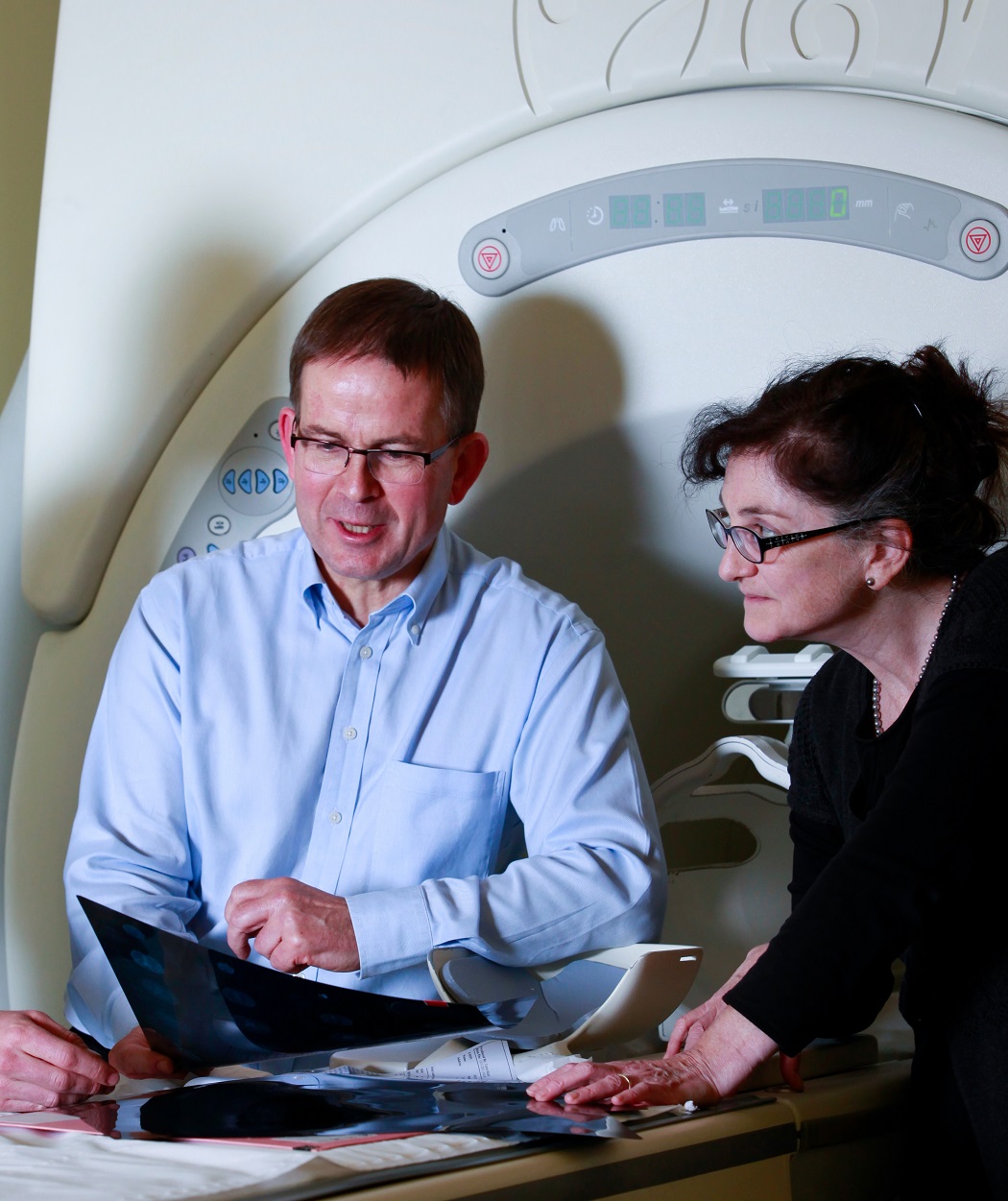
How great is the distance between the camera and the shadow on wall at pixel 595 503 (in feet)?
4.82

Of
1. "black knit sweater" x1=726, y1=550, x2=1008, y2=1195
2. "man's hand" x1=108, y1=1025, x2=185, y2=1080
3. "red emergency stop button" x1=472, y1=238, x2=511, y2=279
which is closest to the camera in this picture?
"black knit sweater" x1=726, y1=550, x2=1008, y2=1195

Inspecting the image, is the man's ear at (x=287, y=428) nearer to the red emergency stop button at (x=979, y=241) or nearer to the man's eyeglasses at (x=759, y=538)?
the man's eyeglasses at (x=759, y=538)

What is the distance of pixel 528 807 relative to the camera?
1.32m

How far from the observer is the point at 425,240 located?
147cm

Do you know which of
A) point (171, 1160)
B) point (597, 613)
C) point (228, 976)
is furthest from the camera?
point (597, 613)

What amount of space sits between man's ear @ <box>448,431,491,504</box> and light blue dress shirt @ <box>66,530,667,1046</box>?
7cm

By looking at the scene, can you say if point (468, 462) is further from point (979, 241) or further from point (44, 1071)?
point (44, 1071)

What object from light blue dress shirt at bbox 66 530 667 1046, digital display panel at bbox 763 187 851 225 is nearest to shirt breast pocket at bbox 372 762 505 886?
light blue dress shirt at bbox 66 530 667 1046

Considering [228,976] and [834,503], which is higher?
[834,503]

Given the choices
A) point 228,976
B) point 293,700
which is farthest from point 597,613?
point 228,976

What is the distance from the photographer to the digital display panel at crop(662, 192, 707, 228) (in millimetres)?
1436

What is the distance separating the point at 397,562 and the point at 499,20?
631 millimetres

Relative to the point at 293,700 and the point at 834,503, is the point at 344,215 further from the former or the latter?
the point at 834,503

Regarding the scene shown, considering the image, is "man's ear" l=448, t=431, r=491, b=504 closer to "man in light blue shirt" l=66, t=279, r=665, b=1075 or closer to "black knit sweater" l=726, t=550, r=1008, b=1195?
"man in light blue shirt" l=66, t=279, r=665, b=1075
